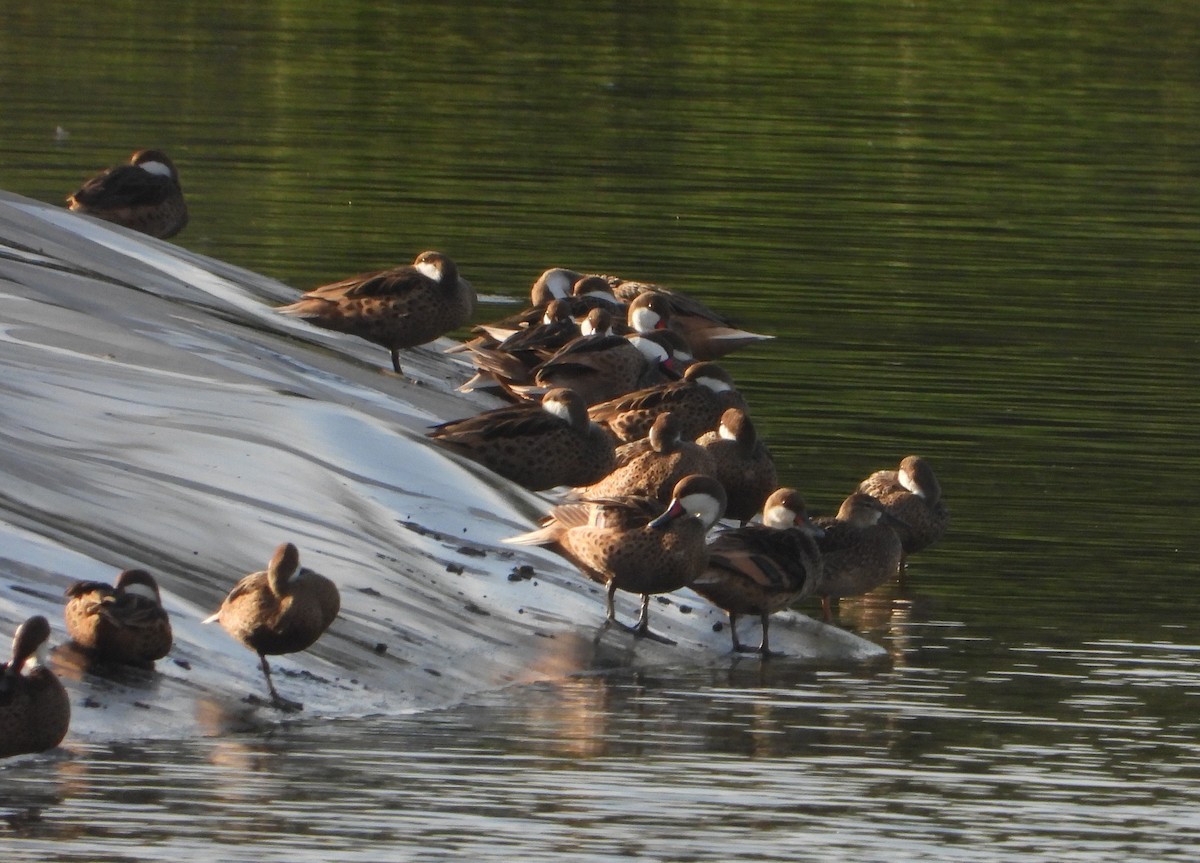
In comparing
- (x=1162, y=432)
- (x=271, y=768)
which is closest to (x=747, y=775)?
(x=271, y=768)

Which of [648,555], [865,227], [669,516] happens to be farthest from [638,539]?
[865,227]

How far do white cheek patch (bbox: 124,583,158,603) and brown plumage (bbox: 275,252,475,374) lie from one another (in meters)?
6.54

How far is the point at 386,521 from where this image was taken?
12.4 meters

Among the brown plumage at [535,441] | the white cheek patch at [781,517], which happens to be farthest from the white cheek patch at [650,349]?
the white cheek patch at [781,517]

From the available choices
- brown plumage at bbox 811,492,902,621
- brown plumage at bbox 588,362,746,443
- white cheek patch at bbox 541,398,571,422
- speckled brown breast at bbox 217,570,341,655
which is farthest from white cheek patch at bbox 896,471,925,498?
speckled brown breast at bbox 217,570,341,655

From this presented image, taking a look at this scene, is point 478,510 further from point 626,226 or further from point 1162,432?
point 626,226

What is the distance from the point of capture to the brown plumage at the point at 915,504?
14.3 m

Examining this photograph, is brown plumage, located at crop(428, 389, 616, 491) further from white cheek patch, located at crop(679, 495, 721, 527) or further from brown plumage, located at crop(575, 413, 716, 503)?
white cheek patch, located at crop(679, 495, 721, 527)

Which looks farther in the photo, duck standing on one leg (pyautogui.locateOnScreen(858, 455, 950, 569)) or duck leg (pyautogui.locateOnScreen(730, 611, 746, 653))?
duck standing on one leg (pyautogui.locateOnScreen(858, 455, 950, 569))

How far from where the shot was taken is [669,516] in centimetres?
1197

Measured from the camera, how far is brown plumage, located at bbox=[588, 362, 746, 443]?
15047 mm

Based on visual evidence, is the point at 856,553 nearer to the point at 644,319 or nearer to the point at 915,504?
the point at 915,504

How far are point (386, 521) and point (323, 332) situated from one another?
5785 millimetres

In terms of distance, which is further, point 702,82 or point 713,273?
point 702,82
